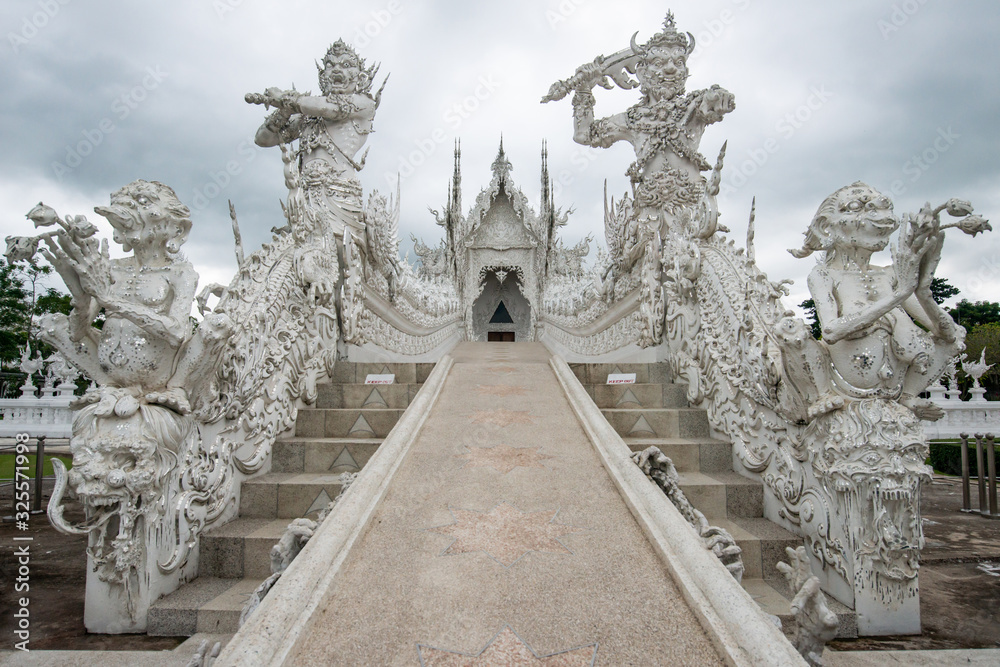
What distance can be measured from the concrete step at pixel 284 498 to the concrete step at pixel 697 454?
214 cm

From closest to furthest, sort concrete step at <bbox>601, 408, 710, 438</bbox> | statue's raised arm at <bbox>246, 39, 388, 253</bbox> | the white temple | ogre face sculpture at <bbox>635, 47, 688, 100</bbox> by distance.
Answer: the white temple → concrete step at <bbox>601, 408, 710, 438</bbox> → statue's raised arm at <bbox>246, 39, 388, 253</bbox> → ogre face sculpture at <bbox>635, 47, 688, 100</bbox>

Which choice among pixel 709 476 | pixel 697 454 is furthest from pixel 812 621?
pixel 697 454

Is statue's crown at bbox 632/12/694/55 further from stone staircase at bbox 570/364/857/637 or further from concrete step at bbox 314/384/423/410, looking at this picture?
concrete step at bbox 314/384/423/410

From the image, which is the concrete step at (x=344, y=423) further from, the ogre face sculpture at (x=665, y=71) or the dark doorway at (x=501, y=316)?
the dark doorway at (x=501, y=316)

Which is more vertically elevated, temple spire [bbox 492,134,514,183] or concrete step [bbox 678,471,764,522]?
temple spire [bbox 492,134,514,183]

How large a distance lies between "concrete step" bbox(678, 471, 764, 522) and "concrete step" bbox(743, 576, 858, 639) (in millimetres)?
505

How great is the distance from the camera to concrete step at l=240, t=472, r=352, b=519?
11.1ft

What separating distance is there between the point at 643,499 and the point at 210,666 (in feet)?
6.02

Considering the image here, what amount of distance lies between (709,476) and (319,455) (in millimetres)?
2776

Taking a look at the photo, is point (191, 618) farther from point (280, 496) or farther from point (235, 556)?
point (280, 496)

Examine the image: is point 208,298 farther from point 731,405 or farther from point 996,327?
point 996,327

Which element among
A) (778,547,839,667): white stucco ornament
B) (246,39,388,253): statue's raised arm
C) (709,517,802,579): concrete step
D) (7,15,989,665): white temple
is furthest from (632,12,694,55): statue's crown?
(778,547,839,667): white stucco ornament

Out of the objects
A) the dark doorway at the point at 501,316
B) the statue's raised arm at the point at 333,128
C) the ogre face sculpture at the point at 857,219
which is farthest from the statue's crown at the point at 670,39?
the dark doorway at the point at 501,316

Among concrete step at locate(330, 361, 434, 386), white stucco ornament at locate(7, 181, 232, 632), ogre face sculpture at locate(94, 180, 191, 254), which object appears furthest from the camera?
concrete step at locate(330, 361, 434, 386)
